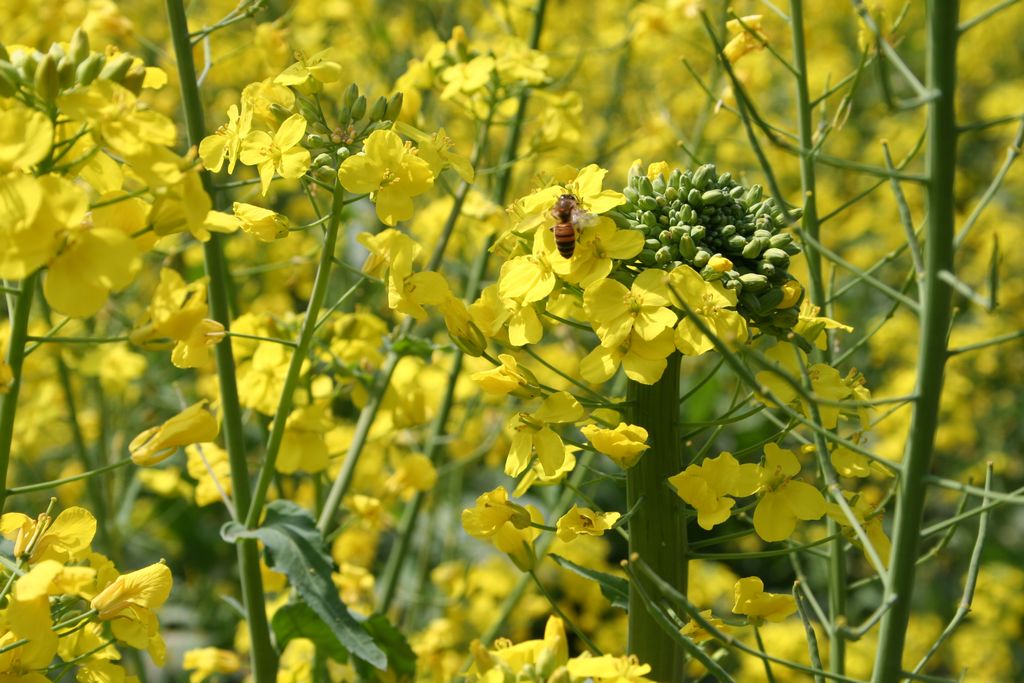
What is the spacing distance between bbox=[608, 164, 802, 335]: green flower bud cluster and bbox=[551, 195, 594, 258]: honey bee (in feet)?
0.29

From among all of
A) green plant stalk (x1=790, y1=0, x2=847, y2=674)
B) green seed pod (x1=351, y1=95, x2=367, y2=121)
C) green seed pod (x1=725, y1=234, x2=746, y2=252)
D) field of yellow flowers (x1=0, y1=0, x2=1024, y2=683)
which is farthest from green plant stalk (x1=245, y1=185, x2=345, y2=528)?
green plant stalk (x1=790, y1=0, x2=847, y2=674)

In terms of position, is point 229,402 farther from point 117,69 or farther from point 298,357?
point 117,69

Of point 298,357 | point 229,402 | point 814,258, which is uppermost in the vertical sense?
point 814,258

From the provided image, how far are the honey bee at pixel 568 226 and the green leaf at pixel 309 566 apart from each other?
2.15 ft

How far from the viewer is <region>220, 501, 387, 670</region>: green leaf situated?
5.16 ft

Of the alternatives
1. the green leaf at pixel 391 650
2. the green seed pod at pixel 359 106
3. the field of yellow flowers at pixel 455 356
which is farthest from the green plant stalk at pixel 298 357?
the green leaf at pixel 391 650

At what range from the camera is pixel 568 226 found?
1.32 metres

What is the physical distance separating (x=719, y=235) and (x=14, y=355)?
90 cm

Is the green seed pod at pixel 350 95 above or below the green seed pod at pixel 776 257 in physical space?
Answer: above

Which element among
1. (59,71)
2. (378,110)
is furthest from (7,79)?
(378,110)

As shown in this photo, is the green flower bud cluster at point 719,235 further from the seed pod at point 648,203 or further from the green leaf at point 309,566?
the green leaf at point 309,566

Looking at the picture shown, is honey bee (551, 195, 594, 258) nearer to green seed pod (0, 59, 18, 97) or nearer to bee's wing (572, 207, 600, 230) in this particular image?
bee's wing (572, 207, 600, 230)

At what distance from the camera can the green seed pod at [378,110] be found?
5.42 ft

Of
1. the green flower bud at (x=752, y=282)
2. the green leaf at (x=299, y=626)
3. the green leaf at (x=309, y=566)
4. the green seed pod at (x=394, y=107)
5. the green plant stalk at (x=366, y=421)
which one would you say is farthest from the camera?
the green plant stalk at (x=366, y=421)
